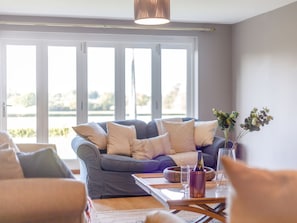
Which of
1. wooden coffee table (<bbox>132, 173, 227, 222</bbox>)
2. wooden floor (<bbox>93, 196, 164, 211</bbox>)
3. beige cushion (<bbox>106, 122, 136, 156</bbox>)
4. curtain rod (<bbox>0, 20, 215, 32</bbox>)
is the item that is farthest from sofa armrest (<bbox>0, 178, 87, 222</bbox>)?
curtain rod (<bbox>0, 20, 215, 32</bbox>)

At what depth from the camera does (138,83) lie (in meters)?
6.79

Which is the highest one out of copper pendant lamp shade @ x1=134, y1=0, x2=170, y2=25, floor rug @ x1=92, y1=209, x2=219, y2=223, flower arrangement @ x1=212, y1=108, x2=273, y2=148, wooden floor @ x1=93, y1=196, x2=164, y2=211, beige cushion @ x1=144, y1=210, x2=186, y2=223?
copper pendant lamp shade @ x1=134, y1=0, x2=170, y2=25

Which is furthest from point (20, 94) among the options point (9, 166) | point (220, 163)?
point (9, 166)

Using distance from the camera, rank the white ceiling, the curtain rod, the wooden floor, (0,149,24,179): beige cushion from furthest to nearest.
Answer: the curtain rod
the white ceiling
the wooden floor
(0,149,24,179): beige cushion

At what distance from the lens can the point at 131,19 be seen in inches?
254

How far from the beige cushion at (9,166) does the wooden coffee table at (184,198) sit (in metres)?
1.13

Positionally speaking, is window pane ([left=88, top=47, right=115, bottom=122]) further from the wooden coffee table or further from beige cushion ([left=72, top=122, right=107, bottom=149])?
the wooden coffee table

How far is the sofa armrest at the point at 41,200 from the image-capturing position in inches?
89.4

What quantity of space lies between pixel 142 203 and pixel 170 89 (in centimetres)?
263

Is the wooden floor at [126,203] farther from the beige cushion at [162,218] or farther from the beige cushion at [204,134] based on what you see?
the beige cushion at [162,218]

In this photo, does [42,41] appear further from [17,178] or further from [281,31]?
[17,178]

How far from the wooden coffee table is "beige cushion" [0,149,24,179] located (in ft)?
3.70

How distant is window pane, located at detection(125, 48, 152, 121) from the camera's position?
22.2 feet

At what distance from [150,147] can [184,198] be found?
218 cm
